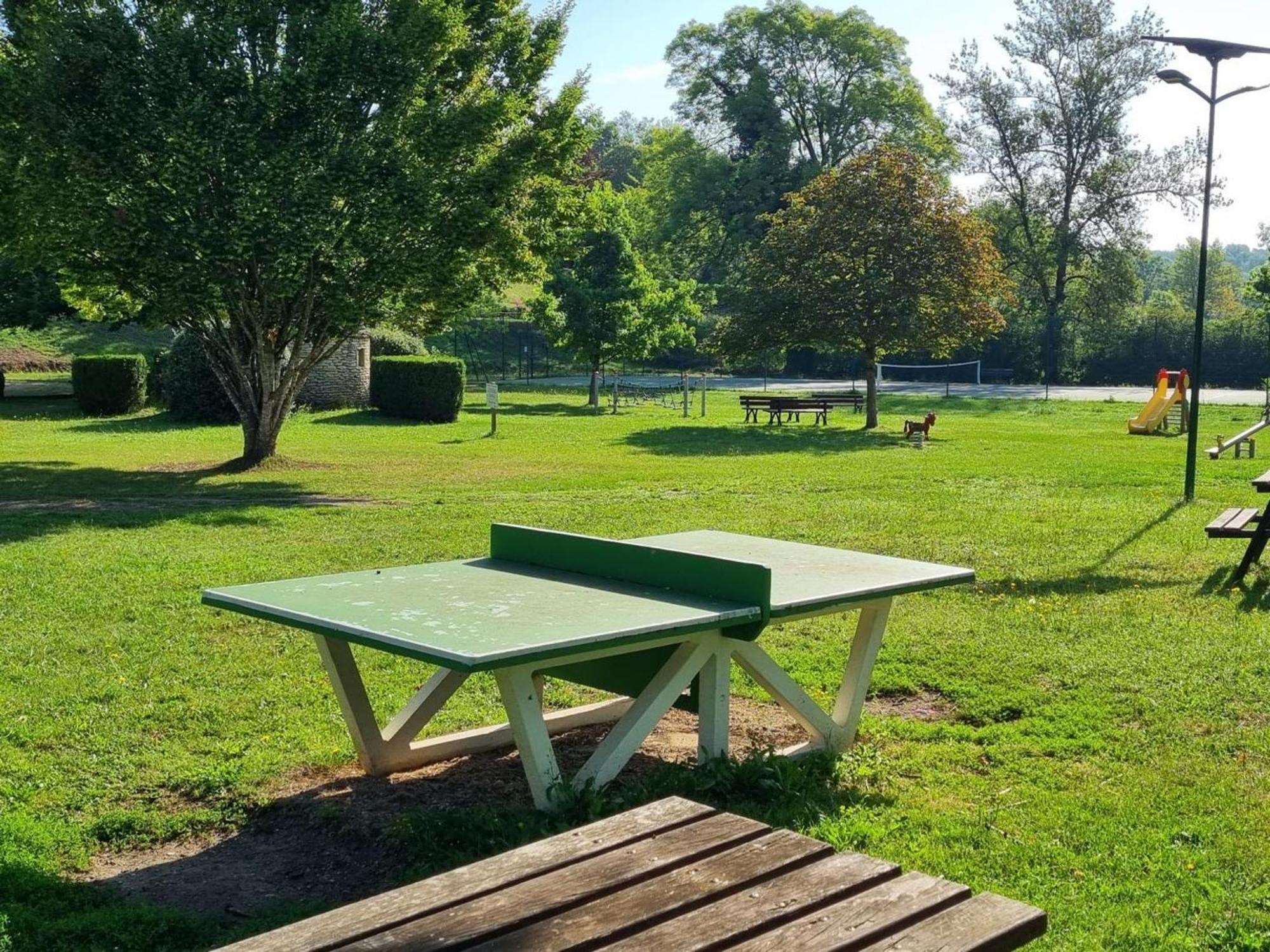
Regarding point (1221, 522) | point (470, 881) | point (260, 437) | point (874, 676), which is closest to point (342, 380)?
point (260, 437)

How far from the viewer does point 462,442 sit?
958 inches

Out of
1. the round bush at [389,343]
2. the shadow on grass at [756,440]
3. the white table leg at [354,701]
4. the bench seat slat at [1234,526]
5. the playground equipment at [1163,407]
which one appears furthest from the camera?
the round bush at [389,343]

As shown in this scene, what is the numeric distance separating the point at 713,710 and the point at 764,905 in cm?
249

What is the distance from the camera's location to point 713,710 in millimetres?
5152

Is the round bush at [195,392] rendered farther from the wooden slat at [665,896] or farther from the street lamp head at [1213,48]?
the wooden slat at [665,896]

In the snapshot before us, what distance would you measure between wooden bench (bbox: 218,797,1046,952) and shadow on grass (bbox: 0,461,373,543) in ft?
34.0

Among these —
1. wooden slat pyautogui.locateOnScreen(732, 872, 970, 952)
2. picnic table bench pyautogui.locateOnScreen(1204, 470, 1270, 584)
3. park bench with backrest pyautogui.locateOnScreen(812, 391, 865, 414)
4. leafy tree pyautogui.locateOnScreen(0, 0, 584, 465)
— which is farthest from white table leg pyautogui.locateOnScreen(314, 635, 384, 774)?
park bench with backrest pyautogui.locateOnScreen(812, 391, 865, 414)

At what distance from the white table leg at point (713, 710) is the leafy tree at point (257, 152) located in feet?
41.7

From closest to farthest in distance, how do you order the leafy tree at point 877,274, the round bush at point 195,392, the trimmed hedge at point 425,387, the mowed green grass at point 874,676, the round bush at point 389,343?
the mowed green grass at point 874,676 < the round bush at point 195,392 < the leafy tree at point 877,274 < the trimmed hedge at point 425,387 < the round bush at point 389,343

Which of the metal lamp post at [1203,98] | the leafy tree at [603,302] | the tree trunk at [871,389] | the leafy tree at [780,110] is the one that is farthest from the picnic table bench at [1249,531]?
the leafy tree at [780,110]

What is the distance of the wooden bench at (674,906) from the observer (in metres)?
2.50

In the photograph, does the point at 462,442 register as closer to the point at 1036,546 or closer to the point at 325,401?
the point at 325,401

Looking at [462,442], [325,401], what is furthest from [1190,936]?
[325,401]

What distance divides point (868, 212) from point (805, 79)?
3335 centimetres
